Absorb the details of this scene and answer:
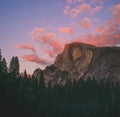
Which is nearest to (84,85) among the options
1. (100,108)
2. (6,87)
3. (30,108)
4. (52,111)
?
(100,108)

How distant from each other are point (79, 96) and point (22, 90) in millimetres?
69312

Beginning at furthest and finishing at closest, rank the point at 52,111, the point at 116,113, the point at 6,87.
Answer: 1. the point at 116,113
2. the point at 52,111
3. the point at 6,87

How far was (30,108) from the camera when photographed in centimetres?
9206

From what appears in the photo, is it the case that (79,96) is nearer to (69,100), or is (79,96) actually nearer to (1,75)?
(69,100)

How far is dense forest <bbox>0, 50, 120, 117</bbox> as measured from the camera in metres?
83.6

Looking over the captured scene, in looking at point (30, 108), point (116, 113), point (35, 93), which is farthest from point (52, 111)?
point (116, 113)

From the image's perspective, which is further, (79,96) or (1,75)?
(79,96)

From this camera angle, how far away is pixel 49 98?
126188mm

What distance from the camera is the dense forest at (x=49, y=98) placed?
8356cm

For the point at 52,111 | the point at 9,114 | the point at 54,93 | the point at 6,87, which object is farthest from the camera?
the point at 54,93

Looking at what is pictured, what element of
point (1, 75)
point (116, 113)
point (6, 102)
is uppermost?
point (1, 75)

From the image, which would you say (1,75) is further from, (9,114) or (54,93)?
(54,93)

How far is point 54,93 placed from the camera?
145 meters

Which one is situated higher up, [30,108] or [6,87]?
[6,87]
